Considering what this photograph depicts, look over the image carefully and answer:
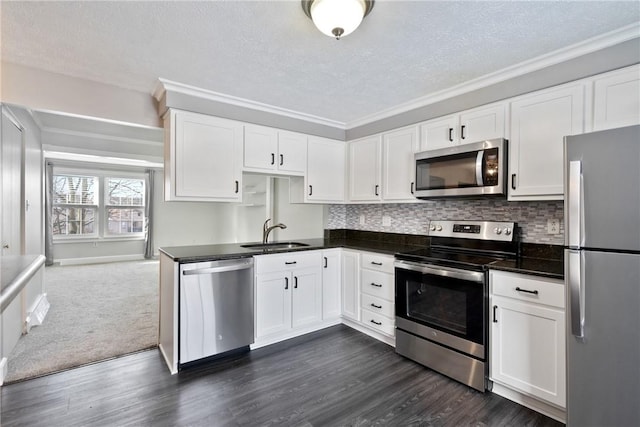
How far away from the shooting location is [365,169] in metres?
3.61

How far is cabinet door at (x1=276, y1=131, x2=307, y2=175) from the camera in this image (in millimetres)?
3314

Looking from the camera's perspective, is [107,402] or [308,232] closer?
[107,402]

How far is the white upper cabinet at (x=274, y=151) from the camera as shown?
310 cm

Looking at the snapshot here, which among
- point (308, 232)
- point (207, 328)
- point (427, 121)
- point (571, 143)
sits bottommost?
point (207, 328)

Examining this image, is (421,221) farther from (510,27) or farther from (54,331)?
(54,331)


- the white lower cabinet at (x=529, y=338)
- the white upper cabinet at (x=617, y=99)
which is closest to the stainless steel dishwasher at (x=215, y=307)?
the white lower cabinet at (x=529, y=338)

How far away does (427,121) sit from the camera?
2.97m

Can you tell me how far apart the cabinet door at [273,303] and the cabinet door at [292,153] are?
119 cm

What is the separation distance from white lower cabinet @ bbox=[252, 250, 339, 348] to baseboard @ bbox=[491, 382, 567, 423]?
169 cm

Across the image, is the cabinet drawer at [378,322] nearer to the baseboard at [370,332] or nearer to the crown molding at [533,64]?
the baseboard at [370,332]

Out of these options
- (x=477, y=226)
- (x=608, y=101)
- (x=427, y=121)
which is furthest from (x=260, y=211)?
(x=608, y=101)

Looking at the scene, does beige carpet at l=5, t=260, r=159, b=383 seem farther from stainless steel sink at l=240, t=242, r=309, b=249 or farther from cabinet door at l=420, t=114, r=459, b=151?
cabinet door at l=420, t=114, r=459, b=151

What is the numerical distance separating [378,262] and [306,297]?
0.84 metres

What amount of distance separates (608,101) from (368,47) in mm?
1581
